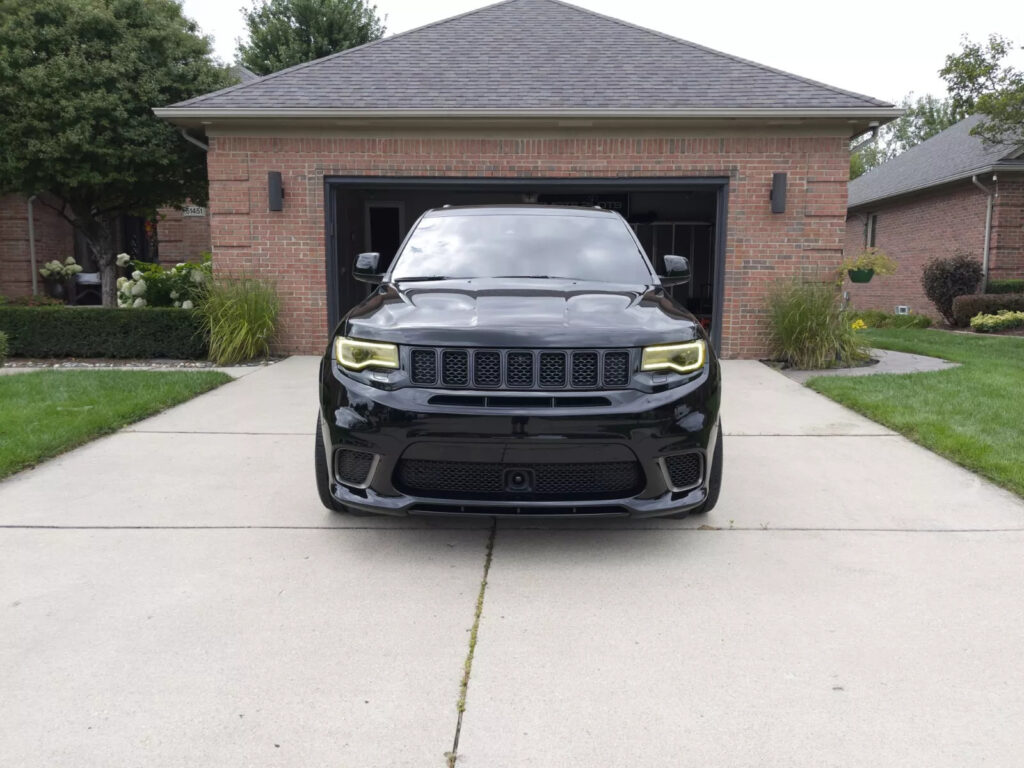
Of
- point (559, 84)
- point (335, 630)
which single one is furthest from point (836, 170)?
point (335, 630)

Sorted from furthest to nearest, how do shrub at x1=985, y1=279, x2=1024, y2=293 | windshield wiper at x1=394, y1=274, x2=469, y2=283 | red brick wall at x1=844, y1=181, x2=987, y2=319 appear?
1. red brick wall at x1=844, y1=181, x2=987, y2=319
2. shrub at x1=985, y1=279, x2=1024, y2=293
3. windshield wiper at x1=394, y1=274, x2=469, y2=283

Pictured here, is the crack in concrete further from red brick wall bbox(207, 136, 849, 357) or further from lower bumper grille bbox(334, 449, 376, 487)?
red brick wall bbox(207, 136, 849, 357)

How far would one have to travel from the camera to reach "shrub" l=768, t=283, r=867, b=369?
9555mm

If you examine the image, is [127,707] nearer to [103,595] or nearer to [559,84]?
[103,595]

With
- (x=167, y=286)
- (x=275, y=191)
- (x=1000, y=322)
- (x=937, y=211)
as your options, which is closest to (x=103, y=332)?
(x=167, y=286)

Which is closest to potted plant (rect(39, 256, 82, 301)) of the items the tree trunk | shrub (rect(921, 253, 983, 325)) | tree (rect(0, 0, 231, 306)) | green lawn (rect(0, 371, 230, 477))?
the tree trunk

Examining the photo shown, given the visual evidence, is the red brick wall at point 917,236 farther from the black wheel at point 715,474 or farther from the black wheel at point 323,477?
the black wheel at point 323,477

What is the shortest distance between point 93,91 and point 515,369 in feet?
36.9

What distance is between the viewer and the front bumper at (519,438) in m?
3.29

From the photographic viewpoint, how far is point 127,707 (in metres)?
2.41

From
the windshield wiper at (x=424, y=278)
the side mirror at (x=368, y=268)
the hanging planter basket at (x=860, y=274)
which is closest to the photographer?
the windshield wiper at (x=424, y=278)

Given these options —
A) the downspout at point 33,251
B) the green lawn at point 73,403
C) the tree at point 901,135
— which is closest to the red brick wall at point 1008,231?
the green lawn at point 73,403

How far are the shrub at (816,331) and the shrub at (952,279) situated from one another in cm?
928

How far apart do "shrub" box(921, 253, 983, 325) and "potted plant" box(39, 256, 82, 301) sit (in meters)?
19.1
